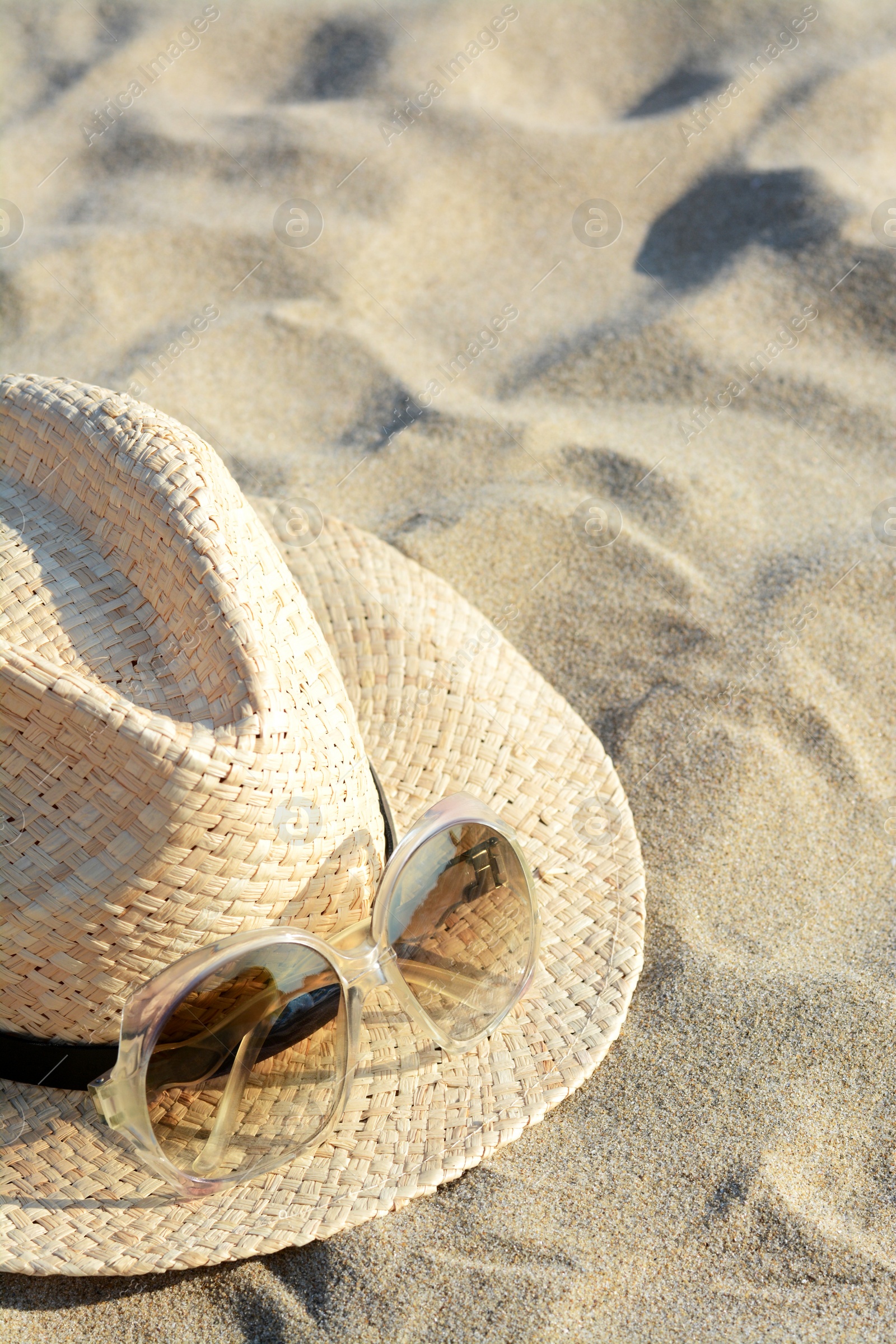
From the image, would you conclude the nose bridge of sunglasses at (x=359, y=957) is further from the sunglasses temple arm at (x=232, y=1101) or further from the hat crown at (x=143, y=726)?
the sunglasses temple arm at (x=232, y=1101)

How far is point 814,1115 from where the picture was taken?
5.54 ft

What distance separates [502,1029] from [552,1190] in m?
0.24

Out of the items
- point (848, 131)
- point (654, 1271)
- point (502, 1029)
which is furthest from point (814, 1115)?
point (848, 131)

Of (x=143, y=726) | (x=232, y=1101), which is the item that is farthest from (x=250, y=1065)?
(x=143, y=726)

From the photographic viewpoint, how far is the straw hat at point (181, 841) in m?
1.36

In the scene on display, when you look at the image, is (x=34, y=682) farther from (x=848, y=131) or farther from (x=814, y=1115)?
(x=848, y=131)

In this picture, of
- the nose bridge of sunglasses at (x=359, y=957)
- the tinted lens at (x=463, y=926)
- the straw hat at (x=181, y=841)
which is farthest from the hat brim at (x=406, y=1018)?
the nose bridge of sunglasses at (x=359, y=957)

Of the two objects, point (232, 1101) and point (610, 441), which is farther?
point (610, 441)

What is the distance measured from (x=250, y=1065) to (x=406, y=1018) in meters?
0.32

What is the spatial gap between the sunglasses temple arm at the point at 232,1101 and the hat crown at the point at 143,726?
15 cm

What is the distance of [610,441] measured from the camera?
3195 millimetres

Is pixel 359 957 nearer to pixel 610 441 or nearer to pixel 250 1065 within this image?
pixel 250 1065

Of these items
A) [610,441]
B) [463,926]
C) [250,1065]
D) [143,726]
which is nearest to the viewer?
[143,726]

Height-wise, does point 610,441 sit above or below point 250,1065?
below
